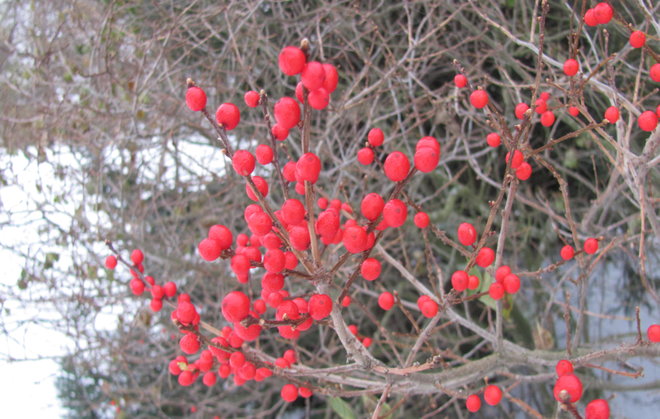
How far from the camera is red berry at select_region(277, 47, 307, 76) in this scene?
1.94ft

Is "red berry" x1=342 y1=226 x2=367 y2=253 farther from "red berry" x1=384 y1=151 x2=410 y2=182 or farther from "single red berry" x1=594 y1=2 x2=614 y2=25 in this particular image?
"single red berry" x1=594 y1=2 x2=614 y2=25

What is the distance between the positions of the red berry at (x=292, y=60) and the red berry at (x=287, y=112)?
62 mm

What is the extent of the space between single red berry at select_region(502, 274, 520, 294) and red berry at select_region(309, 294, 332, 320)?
1.89ft

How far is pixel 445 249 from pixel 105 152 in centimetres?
196

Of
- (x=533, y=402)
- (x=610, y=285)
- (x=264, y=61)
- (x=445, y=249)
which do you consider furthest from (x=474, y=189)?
(x=264, y=61)

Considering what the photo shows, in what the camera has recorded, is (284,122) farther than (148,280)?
No

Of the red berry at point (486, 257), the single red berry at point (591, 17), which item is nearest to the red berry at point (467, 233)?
the red berry at point (486, 257)

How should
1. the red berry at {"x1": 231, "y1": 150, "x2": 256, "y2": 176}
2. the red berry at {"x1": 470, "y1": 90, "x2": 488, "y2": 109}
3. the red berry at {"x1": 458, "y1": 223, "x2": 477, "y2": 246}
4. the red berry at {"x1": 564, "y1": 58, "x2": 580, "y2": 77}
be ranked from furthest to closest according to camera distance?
1. the red berry at {"x1": 564, "y1": 58, "x2": 580, "y2": 77}
2. the red berry at {"x1": 470, "y1": 90, "x2": 488, "y2": 109}
3. the red berry at {"x1": 458, "y1": 223, "x2": 477, "y2": 246}
4. the red berry at {"x1": 231, "y1": 150, "x2": 256, "y2": 176}

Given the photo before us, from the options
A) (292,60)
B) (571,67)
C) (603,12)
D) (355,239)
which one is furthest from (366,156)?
(603,12)

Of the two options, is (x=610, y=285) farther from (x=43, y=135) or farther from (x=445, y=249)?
(x=43, y=135)

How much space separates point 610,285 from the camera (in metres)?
2.65

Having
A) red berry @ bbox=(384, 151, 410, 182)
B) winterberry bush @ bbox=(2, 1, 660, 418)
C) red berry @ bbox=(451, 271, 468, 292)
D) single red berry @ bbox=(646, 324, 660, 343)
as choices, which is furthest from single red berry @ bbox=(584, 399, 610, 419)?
red berry @ bbox=(384, 151, 410, 182)

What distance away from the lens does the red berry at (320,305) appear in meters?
0.80

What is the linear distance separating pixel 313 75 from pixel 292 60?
3 cm
